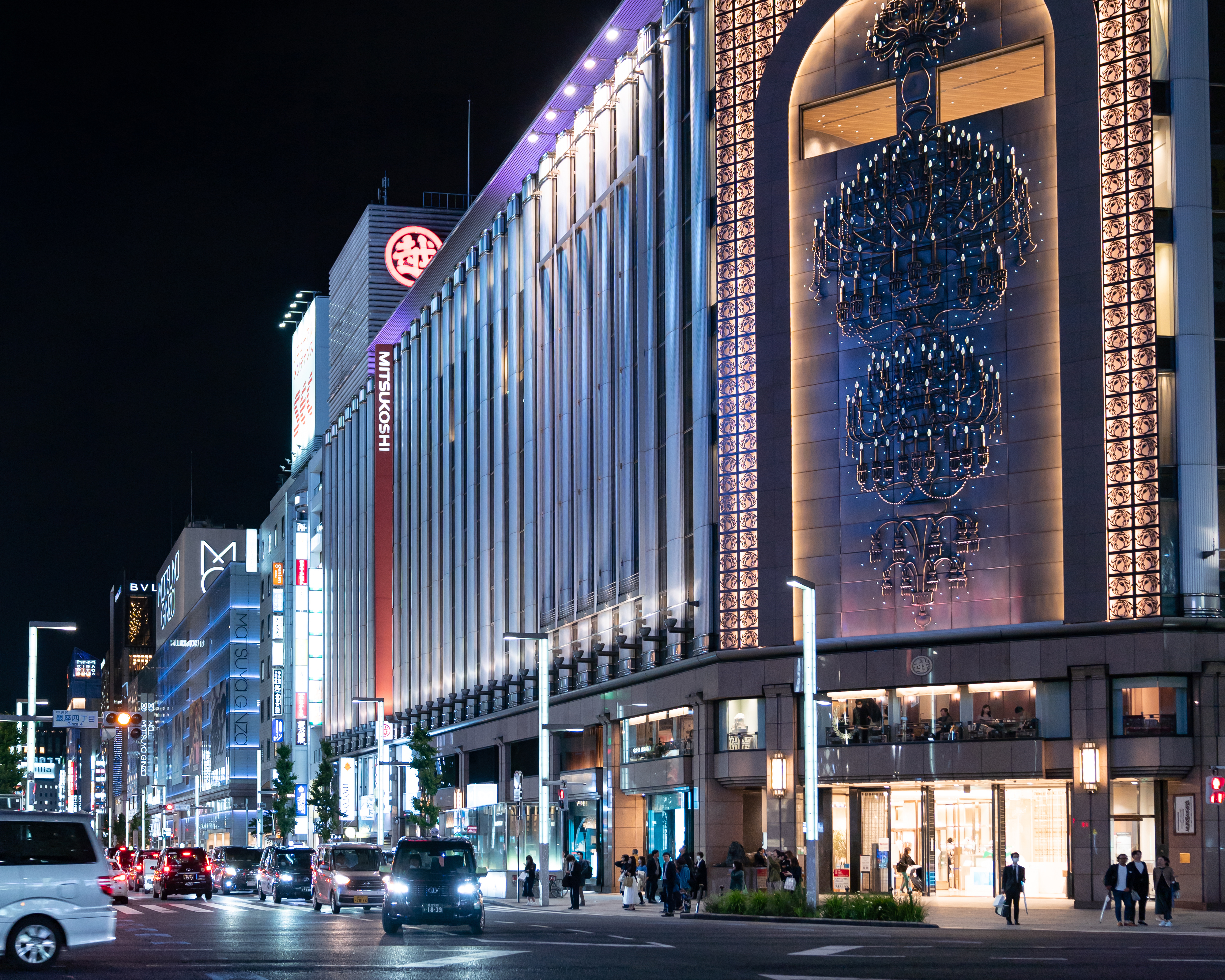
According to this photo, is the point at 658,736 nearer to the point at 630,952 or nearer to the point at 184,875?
the point at 184,875

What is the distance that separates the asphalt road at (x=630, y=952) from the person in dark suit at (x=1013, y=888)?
104 inches

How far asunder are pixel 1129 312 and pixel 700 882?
1966cm

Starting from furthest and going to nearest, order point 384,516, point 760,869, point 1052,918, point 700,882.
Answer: point 384,516, point 760,869, point 700,882, point 1052,918

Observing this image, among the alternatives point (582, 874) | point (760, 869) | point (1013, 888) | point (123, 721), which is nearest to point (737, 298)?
point (760, 869)

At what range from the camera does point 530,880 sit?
194ft

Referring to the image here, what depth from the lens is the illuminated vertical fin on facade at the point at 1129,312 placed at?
47.0 m

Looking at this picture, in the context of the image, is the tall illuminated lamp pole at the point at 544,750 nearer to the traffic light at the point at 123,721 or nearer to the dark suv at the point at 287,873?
the dark suv at the point at 287,873

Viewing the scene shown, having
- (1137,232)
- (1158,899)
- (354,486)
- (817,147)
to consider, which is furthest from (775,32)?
(354,486)

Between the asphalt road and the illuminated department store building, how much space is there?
11.5m

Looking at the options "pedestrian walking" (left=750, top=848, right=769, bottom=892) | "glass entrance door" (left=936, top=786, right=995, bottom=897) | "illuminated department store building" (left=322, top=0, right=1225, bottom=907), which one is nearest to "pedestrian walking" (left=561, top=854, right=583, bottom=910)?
"illuminated department store building" (left=322, top=0, right=1225, bottom=907)

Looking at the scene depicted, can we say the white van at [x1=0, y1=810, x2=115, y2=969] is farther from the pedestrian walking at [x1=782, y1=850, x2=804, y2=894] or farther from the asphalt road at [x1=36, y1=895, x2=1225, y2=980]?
the pedestrian walking at [x1=782, y1=850, x2=804, y2=894]

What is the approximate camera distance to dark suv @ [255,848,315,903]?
5909 cm

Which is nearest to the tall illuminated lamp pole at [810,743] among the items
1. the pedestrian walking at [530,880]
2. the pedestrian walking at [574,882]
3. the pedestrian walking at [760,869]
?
the pedestrian walking at [760,869]

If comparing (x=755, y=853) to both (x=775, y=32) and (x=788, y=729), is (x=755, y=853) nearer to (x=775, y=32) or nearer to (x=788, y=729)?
(x=788, y=729)
